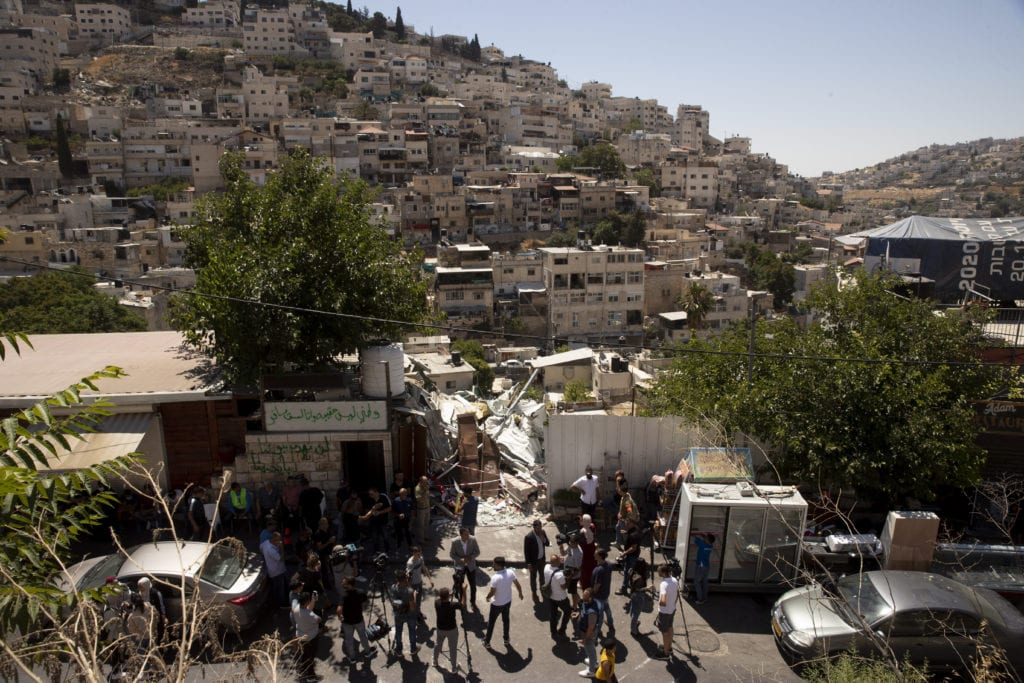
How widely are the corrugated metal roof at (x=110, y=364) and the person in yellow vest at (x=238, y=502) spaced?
1.76 metres

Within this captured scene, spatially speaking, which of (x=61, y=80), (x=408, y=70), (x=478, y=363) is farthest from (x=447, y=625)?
(x=61, y=80)

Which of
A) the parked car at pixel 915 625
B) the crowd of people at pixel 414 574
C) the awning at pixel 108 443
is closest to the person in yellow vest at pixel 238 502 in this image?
the crowd of people at pixel 414 574

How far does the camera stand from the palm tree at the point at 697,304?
4816 centimetres

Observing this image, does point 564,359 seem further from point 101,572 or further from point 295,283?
point 101,572

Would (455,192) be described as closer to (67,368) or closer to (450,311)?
(450,311)

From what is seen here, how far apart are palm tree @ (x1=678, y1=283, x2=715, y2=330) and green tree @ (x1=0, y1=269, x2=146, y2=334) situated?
36.2 meters

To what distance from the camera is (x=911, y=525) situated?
775 centimetres

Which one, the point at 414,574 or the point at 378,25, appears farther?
the point at 378,25

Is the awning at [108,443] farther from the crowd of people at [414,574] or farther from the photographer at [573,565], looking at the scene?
the photographer at [573,565]

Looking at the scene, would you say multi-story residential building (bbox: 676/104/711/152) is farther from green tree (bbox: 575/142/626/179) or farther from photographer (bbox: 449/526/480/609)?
photographer (bbox: 449/526/480/609)

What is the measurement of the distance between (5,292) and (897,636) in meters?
48.5

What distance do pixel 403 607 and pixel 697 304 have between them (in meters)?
45.2

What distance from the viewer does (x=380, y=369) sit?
9.98 meters

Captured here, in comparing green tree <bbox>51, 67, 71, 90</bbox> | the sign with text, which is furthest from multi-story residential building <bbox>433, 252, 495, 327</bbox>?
green tree <bbox>51, 67, 71, 90</bbox>
